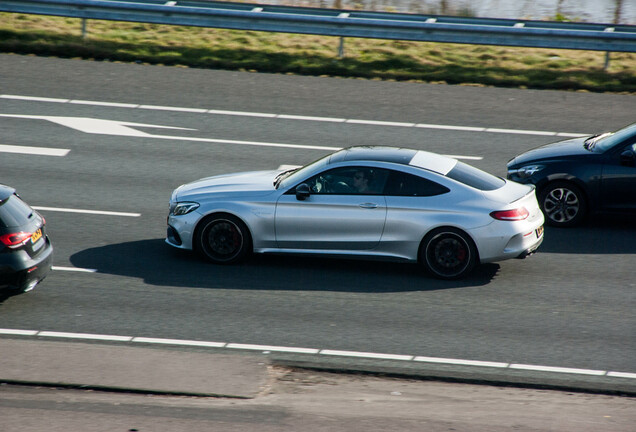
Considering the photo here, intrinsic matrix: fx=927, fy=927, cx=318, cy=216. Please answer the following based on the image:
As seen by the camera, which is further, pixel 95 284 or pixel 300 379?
pixel 95 284

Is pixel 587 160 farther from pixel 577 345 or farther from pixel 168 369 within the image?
pixel 168 369

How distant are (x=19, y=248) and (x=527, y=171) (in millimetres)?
7069

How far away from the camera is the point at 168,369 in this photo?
27.7 ft

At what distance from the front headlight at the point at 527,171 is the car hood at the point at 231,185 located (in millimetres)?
3567

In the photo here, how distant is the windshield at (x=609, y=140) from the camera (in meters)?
13.0

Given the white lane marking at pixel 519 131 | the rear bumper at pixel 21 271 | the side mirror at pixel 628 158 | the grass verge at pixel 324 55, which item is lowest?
the rear bumper at pixel 21 271

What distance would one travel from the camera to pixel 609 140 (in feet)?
43.5

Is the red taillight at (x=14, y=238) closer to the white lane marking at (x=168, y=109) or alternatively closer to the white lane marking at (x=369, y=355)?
the white lane marking at (x=369, y=355)

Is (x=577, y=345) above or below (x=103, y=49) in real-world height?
below

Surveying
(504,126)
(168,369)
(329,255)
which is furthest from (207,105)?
(168,369)

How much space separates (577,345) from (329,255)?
323cm

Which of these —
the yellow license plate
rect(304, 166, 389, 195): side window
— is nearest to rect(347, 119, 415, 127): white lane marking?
rect(304, 166, 389, 195): side window

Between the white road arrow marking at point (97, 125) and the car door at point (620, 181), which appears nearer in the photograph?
the car door at point (620, 181)

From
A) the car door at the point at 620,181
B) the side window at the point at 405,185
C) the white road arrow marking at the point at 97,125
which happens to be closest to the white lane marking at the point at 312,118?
the white road arrow marking at the point at 97,125
